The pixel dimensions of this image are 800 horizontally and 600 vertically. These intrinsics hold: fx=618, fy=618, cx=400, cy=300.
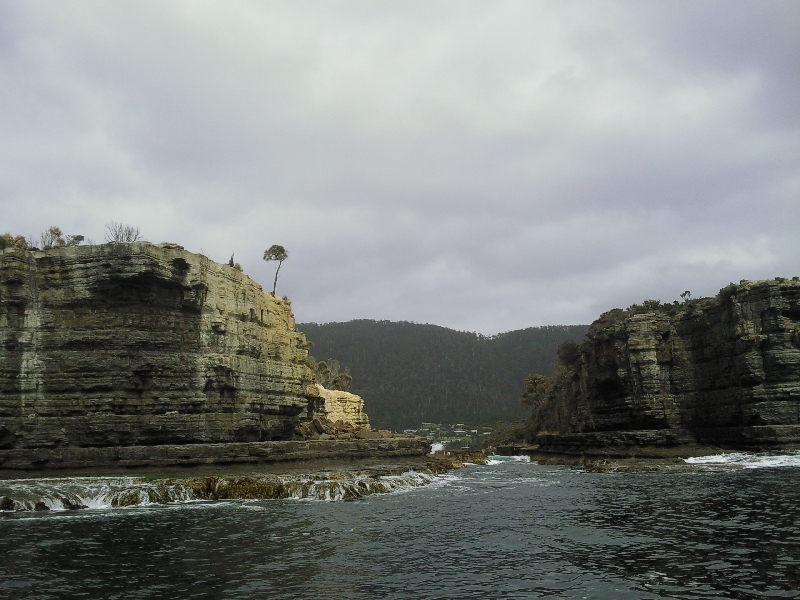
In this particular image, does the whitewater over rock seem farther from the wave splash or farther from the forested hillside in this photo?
the forested hillside

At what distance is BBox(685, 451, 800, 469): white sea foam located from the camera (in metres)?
37.1

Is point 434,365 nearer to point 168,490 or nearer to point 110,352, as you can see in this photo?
point 110,352

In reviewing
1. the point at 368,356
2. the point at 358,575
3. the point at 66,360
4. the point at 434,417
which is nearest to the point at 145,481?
the point at 66,360

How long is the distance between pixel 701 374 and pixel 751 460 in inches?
587

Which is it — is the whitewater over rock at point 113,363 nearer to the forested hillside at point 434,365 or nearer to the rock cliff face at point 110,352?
the rock cliff face at point 110,352

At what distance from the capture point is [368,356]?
168 metres

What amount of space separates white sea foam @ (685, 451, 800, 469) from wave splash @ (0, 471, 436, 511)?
21873 millimetres

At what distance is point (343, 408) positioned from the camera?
2608 inches

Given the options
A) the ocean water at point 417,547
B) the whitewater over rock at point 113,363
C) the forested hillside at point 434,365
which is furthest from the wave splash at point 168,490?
the forested hillside at point 434,365

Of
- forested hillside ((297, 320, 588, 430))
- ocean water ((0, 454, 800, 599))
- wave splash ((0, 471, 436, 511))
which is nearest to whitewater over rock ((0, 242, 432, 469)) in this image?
wave splash ((0, 471, 436, 511))

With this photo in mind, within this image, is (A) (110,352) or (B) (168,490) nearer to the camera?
(B) (168,490)

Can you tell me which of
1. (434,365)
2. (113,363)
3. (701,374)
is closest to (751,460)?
(701,374)

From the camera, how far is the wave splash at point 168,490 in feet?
80.6

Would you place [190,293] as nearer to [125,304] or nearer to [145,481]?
[125,304]
